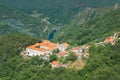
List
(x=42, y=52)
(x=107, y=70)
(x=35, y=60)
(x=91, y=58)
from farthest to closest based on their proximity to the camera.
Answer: (x=42, y=52)
(x=35, y=60)
(x=91, y=58)
(x=107, y=70)

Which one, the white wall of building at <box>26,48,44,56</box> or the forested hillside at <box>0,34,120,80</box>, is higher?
the white wall of building at <box>26,48,44,56</box>

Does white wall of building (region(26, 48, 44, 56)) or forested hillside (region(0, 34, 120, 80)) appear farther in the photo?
white wall of building (region(26, 48, 44, 56))

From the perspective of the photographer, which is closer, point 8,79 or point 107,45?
point 8,79

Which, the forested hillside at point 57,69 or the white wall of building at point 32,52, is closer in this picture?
the forested hillside at point 57,69

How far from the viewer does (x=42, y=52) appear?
3477 inches

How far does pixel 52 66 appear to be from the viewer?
78188mm

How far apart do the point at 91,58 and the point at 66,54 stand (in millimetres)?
7549

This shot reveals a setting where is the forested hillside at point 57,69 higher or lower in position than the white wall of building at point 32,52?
lower

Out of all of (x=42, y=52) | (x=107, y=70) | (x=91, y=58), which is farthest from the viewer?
(x=42, y=52)

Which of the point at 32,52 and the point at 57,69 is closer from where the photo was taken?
the point at 57,69

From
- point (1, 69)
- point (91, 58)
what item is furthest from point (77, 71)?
point (1, 69)

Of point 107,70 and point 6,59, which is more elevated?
point 6,59

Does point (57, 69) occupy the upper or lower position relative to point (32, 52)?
lower

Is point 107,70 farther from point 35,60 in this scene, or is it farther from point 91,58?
point 35,60
